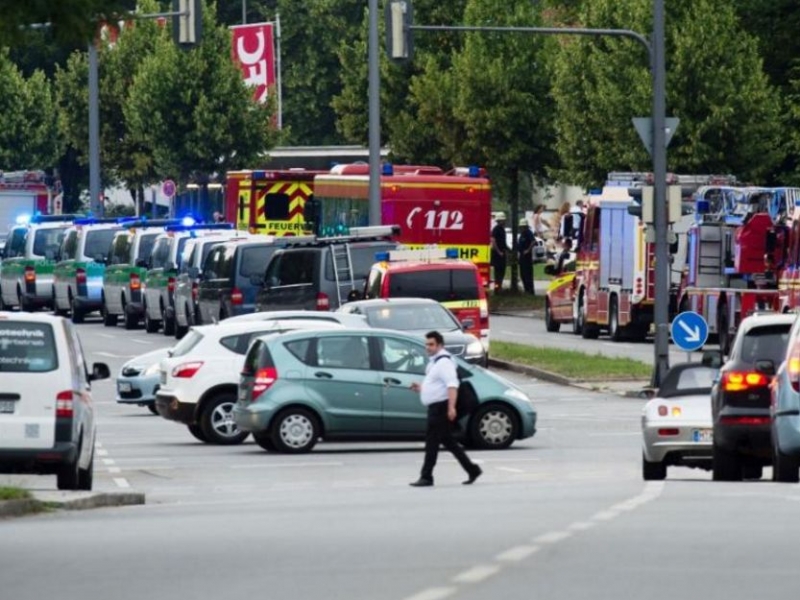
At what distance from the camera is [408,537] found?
15297 mm

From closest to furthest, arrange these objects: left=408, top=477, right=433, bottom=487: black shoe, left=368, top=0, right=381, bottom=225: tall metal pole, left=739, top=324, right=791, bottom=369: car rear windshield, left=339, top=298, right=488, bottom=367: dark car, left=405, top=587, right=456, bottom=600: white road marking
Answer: left=405, top=587, right=456, bottom=600: white road marking, left=739, top=324, right=791, bottom=369: car rear windshield, left=408, top=477, right=433, bottom=487: black shoe, left=339, top=298, right=488, bottom=367: dark car, left=368, top=0, right=381, bottom=225: tall metal pole

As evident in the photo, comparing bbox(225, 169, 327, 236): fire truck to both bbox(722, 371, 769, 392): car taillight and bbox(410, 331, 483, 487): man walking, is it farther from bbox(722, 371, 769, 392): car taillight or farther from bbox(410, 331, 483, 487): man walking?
bbox(722, 371, 769, 392): car taillight

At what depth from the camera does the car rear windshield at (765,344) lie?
22047 mm

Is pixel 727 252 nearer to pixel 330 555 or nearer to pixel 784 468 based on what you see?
pixel 784 468

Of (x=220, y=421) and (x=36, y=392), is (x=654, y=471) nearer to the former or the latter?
(x=36, y=392)

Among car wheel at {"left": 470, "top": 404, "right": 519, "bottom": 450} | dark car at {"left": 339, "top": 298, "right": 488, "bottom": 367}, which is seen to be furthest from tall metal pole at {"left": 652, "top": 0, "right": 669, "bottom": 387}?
car wheel at {"left": 470, "top": 404, "right": 519, "bottom": 450}

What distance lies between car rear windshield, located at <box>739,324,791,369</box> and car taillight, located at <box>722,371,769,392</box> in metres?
0.17

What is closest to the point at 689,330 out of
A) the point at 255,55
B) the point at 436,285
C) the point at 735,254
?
the point at 436,285

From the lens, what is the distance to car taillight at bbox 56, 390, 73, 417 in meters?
21.5

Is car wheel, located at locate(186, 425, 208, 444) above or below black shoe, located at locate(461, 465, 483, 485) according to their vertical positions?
below

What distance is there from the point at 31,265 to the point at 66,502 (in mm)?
40305

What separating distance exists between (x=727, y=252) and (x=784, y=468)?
79.0ft

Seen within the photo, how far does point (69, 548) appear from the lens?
50.1ft

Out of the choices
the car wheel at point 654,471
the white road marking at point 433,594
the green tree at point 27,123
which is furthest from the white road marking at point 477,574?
the green tree at point 27,123
